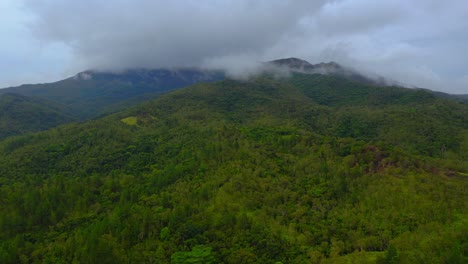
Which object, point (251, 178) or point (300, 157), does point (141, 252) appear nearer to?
point (251, 178)

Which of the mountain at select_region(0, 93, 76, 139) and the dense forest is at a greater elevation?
the mountain at select_region(0, 93, 76, 139)

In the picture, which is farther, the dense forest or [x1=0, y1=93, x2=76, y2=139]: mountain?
[x1=0, y1=93, x2=76, y2=139]: mountain

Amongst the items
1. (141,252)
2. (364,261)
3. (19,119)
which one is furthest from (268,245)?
(19,119)

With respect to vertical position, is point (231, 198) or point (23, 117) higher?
point (23, 117)

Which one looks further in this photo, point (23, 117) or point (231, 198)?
point (23, 117)
